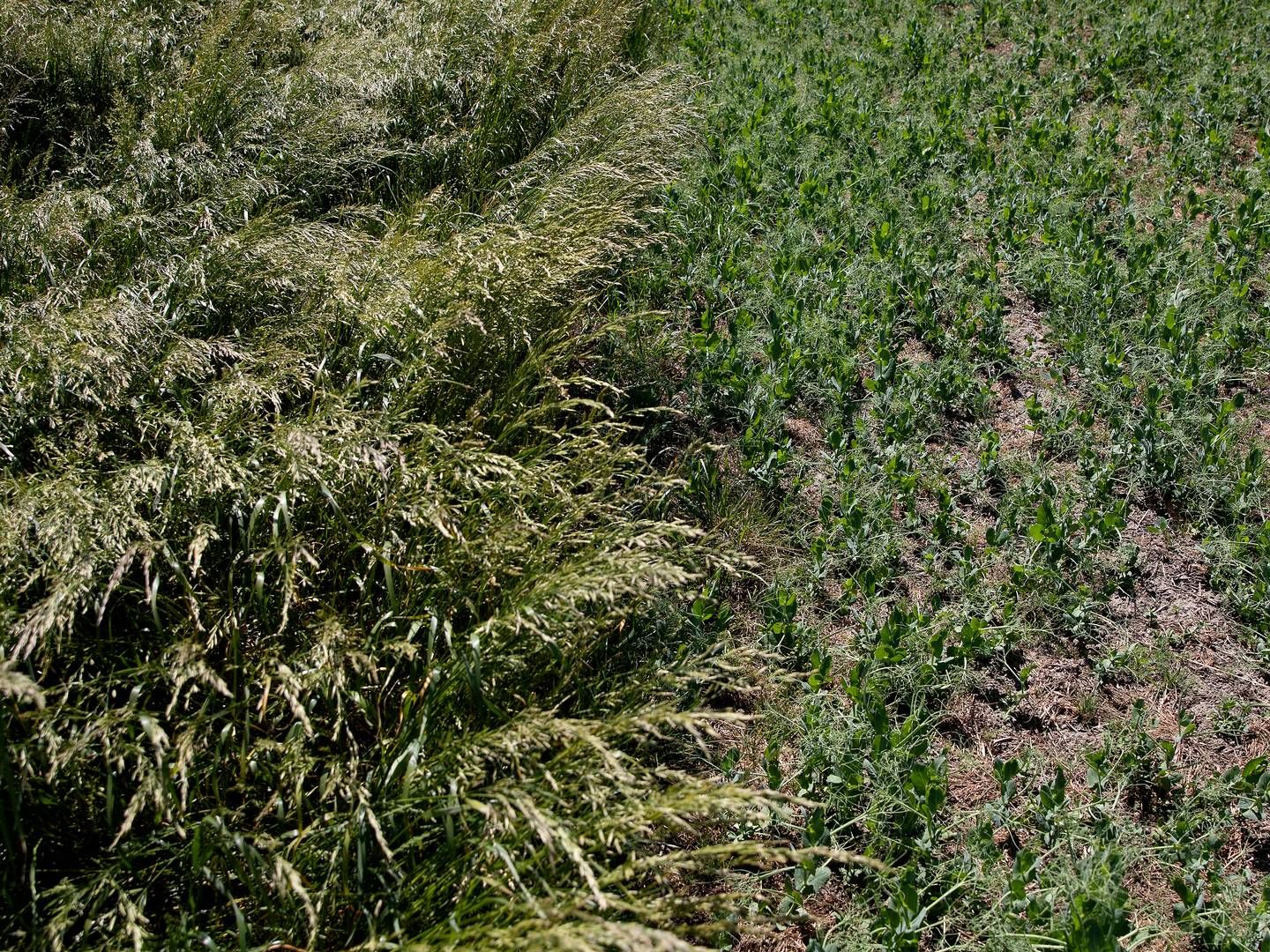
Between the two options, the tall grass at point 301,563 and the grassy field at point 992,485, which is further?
the grassy field at point 992,485

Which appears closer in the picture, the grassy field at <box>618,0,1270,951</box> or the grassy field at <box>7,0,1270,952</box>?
the grassy field at <box>7,0,1270,952</box>

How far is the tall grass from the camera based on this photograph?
6.69 ft

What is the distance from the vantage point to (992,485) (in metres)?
3.58

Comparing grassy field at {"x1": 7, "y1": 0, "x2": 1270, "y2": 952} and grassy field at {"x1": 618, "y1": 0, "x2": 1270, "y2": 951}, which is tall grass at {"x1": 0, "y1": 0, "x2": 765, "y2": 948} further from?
grassy field at {"x1": 618, "y1": 0, "x2": 1270, "y2": 951}

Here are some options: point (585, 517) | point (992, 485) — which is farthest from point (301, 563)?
point (992, 485)

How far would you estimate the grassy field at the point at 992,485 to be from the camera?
249 centimetres

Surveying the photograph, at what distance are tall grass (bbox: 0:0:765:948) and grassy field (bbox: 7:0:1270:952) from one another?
0.07 ft

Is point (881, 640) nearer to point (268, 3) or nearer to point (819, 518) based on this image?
point (819, 518)

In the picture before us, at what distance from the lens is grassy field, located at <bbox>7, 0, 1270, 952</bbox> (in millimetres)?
2137

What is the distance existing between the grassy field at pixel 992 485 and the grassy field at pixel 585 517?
0.06 ft

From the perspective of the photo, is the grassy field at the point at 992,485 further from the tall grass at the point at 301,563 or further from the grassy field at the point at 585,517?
the tall grass at the point at 301,563

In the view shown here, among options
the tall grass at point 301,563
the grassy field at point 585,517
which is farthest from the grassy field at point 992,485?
the tall grass at point 301,563

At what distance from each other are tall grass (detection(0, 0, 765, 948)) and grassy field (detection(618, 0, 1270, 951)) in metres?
0.39


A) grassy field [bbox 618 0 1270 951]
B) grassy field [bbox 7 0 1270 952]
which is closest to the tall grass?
grassy field [bbox 7 0 1270 952]
